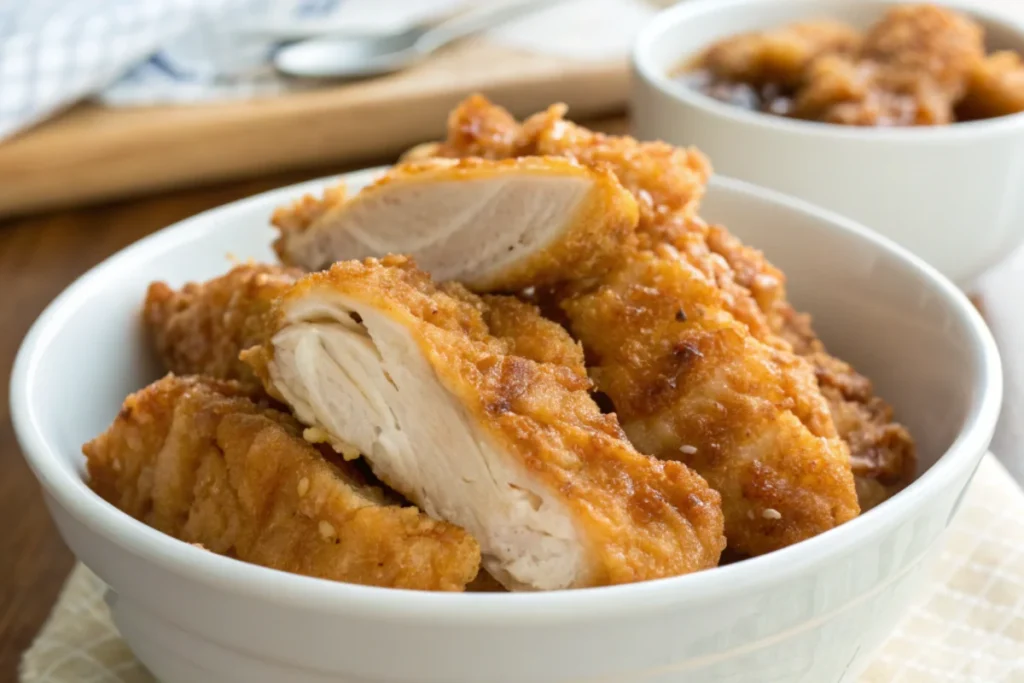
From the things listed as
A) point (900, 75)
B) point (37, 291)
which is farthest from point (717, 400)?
point (37, 291)

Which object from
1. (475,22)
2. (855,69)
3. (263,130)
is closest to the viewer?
(855,69)

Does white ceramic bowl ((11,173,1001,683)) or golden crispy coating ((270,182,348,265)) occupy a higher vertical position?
golden crispy coating ((270,182,348,265))

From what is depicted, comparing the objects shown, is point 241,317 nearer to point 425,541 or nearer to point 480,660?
point 425,541

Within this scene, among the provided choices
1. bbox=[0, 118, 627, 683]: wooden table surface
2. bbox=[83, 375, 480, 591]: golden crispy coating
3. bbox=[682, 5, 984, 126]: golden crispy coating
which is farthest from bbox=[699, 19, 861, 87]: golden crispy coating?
bbox=[83, 375, 480, 591]: golden crispy coating

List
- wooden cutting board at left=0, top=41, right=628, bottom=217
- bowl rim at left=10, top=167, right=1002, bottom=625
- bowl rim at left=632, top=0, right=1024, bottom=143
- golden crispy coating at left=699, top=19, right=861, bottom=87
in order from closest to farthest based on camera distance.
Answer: bowl rim at left=10, top=167, right=1002, bottom=625 → bowl rim at left=632, top=0, right=1024, bottom=143 → golden crispy coating at left=699, top=19, right=861, bottom=87 → wooden cutting board at left=0, top=41, right=628, bottom=217

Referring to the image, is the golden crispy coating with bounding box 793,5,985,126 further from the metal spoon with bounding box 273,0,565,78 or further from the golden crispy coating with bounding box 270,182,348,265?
the metal spoon with bounding box 273,0,565,78

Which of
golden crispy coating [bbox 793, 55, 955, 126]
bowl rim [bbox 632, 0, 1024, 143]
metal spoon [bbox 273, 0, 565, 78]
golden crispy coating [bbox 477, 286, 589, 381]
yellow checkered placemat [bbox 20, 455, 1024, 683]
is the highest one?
golden crispy coating [bbox 477, 286, 589, 381]

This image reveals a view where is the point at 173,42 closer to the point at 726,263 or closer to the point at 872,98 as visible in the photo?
the point at 872,98
